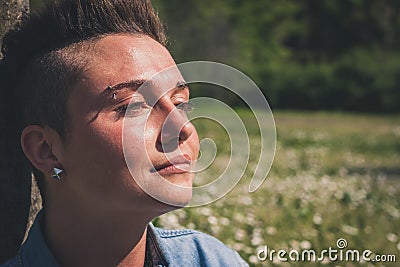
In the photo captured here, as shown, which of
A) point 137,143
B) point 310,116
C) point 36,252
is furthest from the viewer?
point 310,116

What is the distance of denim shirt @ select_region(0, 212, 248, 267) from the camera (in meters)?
2.35

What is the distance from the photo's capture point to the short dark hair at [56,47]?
7.77 feet

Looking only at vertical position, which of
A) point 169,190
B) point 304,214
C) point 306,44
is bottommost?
point 306,44

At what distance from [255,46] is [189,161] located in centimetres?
5961

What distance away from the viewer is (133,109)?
2.30 m

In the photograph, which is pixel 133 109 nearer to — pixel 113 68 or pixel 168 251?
pixel 113 68

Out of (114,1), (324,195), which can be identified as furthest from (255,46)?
(114,1)

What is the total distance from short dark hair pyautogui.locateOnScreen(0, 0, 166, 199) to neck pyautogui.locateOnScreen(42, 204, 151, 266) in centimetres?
21

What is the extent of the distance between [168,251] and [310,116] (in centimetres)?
3040

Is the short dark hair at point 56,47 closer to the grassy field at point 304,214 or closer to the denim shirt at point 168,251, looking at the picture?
the denim shirt at point 168,251

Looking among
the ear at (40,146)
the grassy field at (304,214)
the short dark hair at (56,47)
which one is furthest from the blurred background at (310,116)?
the ear at (40,146)

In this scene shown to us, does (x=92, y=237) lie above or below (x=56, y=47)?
below

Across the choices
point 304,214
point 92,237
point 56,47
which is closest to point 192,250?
point 92,237

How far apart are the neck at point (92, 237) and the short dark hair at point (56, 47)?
0.68 ft
